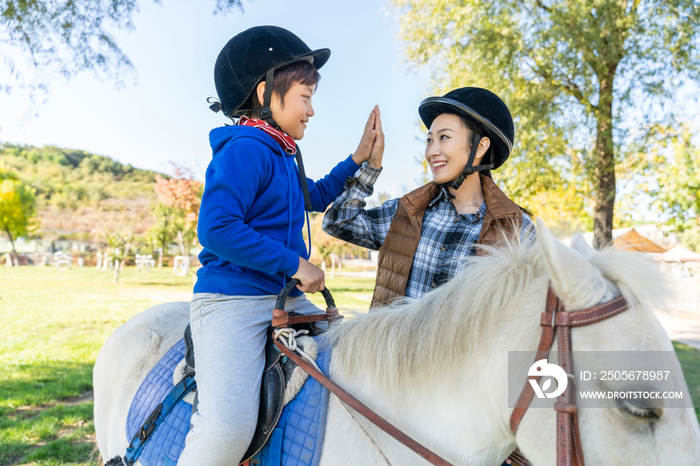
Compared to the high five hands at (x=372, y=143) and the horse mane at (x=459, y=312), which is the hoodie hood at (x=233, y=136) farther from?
the horse mane at (x=459, y=312)

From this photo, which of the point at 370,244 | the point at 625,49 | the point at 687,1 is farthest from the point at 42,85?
the point at 687,1

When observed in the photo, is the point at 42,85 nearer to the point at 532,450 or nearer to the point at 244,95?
the point at 244,95

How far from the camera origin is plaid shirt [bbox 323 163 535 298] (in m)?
2.29

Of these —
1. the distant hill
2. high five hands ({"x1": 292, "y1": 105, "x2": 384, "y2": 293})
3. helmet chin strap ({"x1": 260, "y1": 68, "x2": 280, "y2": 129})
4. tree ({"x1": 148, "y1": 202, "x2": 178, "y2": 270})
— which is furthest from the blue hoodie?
the distant hill

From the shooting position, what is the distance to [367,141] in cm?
252

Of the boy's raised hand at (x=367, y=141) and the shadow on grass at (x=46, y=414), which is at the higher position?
the boy's raised hand at (x=367, y=141)

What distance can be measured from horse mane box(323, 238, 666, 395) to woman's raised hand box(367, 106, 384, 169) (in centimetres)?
120

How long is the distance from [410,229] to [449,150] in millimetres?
510

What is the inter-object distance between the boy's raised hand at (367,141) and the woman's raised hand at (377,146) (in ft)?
0.04

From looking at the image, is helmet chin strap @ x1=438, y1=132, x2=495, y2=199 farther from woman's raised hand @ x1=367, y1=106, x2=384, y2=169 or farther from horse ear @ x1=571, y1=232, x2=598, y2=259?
horse ear @ x1=571, y1=232, x2=598, y2=259

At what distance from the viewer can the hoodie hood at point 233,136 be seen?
1.88 metres

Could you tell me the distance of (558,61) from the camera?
7.89m

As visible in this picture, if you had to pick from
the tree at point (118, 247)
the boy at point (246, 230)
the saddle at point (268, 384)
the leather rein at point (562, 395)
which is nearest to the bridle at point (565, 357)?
the leather rein at point (562, 395)

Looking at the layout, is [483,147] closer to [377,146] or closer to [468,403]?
[377,146]
